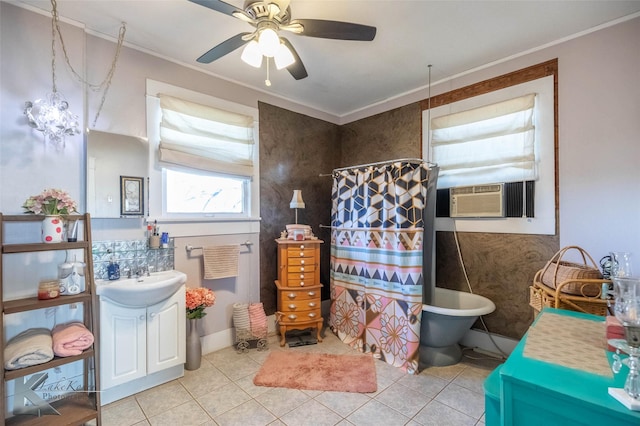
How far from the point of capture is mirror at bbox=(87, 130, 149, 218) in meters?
2.24

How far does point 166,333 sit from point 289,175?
2.08 metres

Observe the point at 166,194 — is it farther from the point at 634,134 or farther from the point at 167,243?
the point at 634,134

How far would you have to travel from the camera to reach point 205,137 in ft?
9.41

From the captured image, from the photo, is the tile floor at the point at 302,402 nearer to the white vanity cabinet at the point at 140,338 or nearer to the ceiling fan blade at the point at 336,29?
the white vanity cabinet at the point at 140,338

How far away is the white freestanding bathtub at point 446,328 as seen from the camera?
8.06 ft

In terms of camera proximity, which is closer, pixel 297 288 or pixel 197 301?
pixel 197 301

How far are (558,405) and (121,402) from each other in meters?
2.61

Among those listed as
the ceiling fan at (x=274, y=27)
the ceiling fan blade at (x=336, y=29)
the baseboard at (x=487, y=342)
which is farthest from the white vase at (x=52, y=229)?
the baseboard at (x=487, y=342)

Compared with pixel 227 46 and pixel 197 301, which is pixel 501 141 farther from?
pixel 197 301

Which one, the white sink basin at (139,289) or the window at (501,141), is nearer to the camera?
the white sink basin at (139,289)

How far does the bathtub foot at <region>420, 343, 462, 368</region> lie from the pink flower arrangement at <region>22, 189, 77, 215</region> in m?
3.02

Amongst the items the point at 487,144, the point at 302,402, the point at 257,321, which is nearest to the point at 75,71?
the point at 257,321

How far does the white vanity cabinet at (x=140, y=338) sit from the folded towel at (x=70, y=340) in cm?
19

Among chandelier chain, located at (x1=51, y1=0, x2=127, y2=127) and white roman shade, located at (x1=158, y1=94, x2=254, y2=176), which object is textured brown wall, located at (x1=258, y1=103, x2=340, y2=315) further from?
chandelier chain, located at (x1=51, y1=0, x2=127, y2=127)
